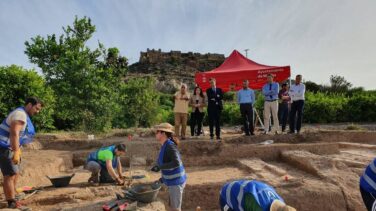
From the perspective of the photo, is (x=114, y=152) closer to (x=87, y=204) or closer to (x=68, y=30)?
(x=87, y=204)

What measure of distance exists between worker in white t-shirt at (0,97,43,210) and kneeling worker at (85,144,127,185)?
65.5 inches

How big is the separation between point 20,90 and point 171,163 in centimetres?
1033

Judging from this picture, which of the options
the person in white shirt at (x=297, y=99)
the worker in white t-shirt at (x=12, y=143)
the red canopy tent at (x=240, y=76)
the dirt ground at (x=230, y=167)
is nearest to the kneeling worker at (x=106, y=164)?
the dirt ground at (x=230, y=167)

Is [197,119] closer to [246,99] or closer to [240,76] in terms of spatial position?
[246,99]

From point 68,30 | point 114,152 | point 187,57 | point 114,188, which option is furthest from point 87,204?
point 187,57

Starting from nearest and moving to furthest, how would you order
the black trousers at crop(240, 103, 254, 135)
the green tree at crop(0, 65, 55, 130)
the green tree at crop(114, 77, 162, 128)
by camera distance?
the black trousers at crop(240, 103, 254, 135) < the green tree at crop(0, 65, 55, 130) < the green tree at crop(114, 77, 162, 128)

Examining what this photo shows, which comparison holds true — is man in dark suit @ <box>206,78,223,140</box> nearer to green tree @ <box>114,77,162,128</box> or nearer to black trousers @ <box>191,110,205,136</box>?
black trousers @ <box>191,110,205,136</box>

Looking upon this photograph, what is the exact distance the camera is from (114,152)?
657 cm

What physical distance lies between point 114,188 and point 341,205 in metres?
4.30

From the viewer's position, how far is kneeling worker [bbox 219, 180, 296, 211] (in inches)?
108

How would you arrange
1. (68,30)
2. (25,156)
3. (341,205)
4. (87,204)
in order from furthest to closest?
1. (68,30)
2. (25,156)
3. (341,205)
4. (87,204)

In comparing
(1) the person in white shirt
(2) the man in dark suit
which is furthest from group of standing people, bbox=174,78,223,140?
(1) the person in white shirt

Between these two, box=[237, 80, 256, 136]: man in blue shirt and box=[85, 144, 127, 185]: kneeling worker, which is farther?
box=[237, 80, 256, 136]: man in blue shirt

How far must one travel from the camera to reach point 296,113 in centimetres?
975
